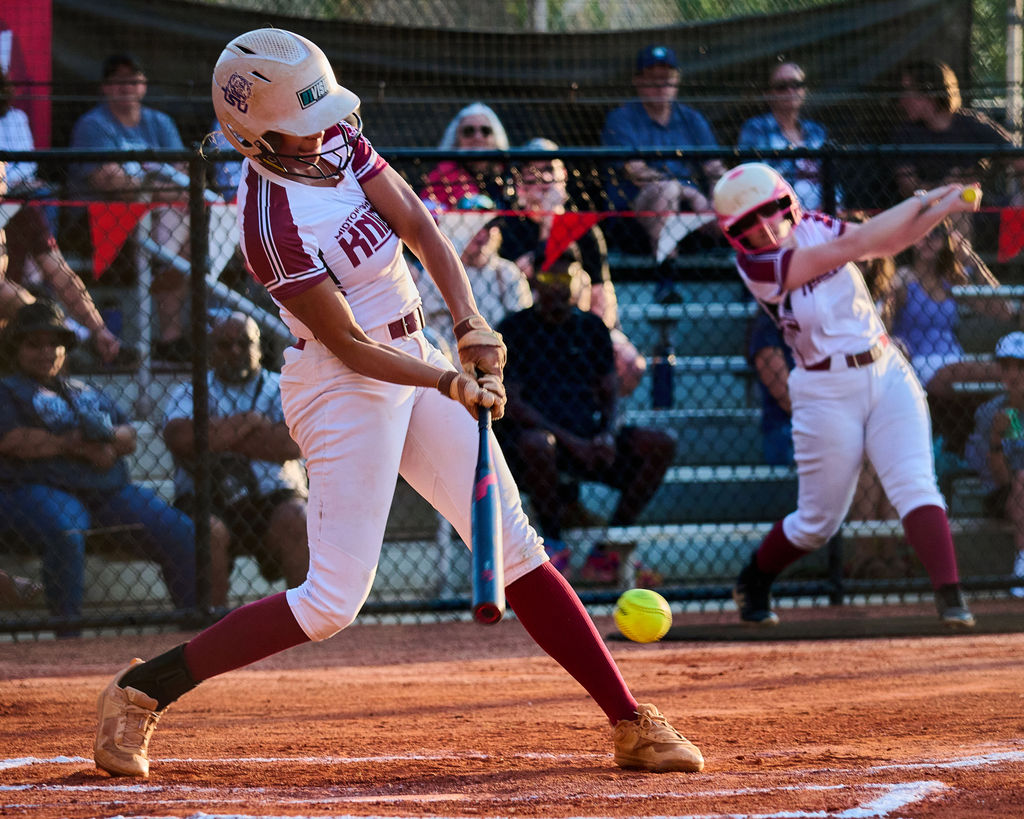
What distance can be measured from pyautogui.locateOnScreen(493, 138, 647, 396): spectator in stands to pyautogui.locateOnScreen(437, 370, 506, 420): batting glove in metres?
3.76

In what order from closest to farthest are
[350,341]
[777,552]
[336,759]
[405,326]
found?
[350,341] < [405,326] < [336,759] < [777,552]

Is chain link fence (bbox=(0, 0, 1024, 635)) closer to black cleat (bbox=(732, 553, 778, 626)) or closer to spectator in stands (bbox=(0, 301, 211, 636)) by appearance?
spectator in stands (bbox=(0, 301, 211, 636))

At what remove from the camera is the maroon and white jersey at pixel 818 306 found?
18.0ft

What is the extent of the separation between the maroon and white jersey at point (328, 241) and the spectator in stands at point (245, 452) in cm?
288

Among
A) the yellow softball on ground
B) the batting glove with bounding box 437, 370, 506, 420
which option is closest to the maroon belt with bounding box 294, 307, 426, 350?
the batting glove with bounding box 437, 370, 506, 420

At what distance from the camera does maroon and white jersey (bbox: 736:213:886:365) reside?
18.0 ft

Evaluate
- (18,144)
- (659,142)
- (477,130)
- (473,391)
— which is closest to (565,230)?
(477,130)

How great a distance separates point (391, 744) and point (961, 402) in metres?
4.37

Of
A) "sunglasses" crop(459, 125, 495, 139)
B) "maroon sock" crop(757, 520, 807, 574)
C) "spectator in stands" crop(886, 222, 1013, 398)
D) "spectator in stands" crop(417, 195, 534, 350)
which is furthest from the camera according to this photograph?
"sunglasses" crop(459, 125, 495, 139)

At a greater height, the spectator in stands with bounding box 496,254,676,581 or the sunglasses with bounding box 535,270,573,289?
the sunglasses with bounding box 535,270,573,289

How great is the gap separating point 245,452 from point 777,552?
101 inches

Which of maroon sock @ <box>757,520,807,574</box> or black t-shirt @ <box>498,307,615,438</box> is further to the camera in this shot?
black t-shirt @ <box>498,307,615,438</box>

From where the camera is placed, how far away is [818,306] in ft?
18.0

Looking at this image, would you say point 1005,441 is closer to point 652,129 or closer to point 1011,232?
point 1011,232
